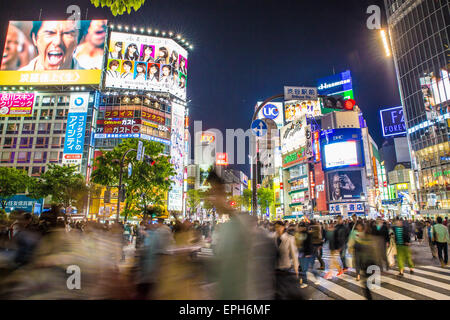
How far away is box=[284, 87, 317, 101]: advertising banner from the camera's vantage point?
879 cm

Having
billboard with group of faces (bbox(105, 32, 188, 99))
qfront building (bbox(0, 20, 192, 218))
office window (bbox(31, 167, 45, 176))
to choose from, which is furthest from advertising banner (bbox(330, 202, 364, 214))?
office window (bbox(31, 167, 45, 176))

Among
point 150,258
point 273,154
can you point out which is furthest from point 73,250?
point 273,154

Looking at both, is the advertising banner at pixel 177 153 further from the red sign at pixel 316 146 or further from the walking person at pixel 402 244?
the walking person at pixel 402 244

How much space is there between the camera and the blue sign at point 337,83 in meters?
68.1

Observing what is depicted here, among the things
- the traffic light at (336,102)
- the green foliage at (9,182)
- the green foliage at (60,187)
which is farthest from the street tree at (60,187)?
the traffic light at (336,102)

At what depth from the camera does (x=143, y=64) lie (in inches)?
2210

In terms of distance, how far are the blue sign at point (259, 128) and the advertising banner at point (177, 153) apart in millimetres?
46545

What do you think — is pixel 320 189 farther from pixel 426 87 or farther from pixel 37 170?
pixel 37 170

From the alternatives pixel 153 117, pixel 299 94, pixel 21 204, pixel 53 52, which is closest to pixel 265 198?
pixel 153 117

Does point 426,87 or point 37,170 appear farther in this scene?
point 37,170

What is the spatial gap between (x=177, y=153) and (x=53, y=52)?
31227mm
